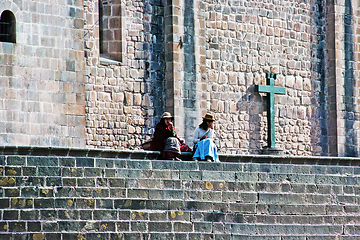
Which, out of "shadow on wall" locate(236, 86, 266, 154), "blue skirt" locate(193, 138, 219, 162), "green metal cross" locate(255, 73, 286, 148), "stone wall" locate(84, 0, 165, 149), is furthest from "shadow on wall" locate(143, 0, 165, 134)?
"blue skirt" locate(193, 138, 219, 162)

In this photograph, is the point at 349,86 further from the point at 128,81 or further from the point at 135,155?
the point at 135,155

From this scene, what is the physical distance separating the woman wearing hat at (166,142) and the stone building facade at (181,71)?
2568 mm

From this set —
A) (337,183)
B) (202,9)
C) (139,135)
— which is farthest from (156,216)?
(202,9)

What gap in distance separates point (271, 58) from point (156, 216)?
903 centimetres

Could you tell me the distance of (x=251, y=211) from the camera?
14.1 meters

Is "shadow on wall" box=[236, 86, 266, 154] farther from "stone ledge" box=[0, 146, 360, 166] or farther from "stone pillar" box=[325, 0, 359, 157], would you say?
"stone ledge" box=[0, 146, 360, 166]

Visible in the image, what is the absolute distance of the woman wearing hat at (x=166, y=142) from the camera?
14.5 meters

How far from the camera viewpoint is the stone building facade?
53.5 ft

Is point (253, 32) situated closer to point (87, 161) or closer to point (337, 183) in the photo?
point (337, 183)

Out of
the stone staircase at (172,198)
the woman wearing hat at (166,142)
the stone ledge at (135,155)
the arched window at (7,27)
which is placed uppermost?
the arched window at (7,27)

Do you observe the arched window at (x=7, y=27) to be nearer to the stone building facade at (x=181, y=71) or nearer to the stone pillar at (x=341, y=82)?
the stone building facade at (x=181, y=71)

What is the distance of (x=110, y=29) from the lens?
18.5 meters

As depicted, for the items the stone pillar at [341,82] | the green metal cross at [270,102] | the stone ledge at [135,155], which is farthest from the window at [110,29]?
the stone pillar at [341,82]

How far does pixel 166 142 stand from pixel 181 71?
15.2ft
